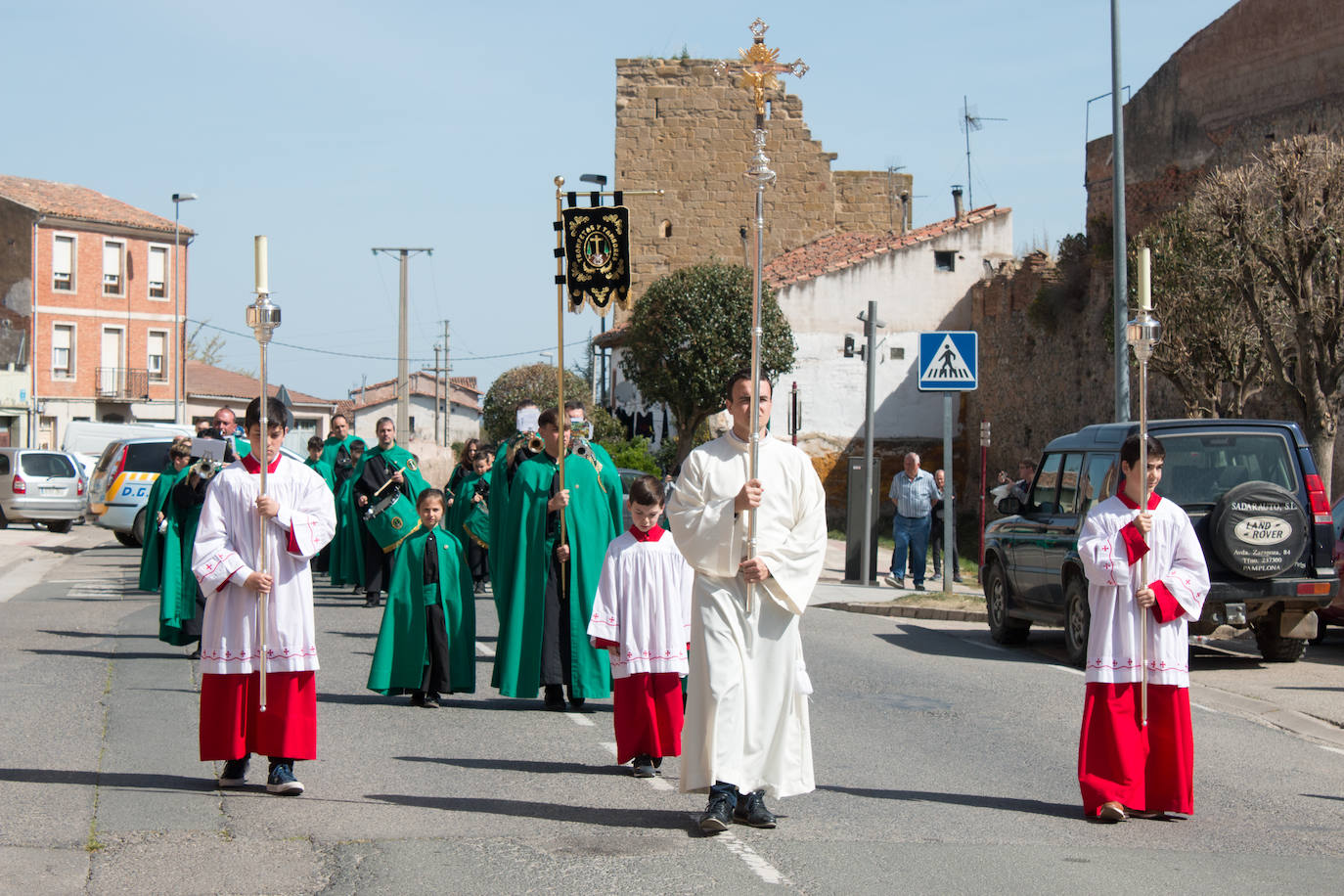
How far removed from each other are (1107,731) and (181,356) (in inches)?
2236

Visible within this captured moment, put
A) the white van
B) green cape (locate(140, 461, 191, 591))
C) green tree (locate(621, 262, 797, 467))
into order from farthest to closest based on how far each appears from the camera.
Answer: green tree (locate(621, 262, 797, 467)) < the white van < green cape (locate(140, 461, 191, 591))

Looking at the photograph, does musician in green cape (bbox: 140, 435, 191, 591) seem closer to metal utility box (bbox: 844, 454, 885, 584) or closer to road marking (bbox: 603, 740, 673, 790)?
road marking (bbox: 603, 740, 673, 790)

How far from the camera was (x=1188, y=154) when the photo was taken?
2850cm

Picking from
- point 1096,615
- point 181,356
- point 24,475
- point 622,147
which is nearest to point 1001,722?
point 1096,615

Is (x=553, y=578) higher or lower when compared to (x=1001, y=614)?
higher

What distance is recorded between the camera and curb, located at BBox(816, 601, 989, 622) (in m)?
17.4

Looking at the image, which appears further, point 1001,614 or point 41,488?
point 41,488

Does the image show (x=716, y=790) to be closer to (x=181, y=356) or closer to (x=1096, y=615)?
(x=1096, y=615)

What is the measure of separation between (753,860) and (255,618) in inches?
102

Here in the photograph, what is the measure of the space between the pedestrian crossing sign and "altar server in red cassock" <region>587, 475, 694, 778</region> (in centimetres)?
1116

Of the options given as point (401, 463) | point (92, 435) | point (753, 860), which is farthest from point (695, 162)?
point (753, 860)

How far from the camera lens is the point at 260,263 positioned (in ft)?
23.6

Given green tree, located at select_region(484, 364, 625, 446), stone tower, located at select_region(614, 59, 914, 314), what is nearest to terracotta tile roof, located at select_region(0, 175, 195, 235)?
green tree, located at select_region(484, 364, 625, 446)

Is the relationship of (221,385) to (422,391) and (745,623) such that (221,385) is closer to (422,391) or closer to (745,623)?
(422,391)
